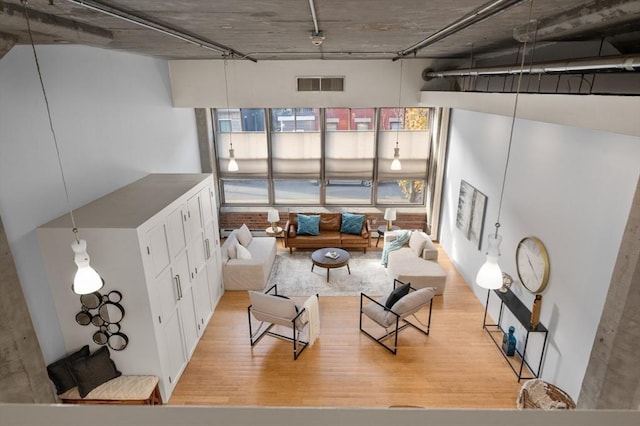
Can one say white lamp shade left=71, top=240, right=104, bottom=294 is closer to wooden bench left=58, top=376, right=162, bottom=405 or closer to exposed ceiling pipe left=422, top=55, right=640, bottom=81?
wooden bench left=58, top=376, right=162, bottom=405

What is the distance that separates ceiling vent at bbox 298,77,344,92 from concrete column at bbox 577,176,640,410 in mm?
5625

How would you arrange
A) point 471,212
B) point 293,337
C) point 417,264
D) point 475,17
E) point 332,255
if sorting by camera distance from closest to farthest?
1. point 475,17
2. point 293,337
3. point 471,212
4. point 417,264
5. point 332,255

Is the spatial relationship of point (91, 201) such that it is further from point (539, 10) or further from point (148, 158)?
point (539, 10)

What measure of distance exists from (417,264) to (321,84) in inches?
160

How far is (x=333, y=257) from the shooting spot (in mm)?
7133

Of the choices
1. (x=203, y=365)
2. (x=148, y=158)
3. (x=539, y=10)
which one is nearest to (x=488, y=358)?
(x=203, y=365)

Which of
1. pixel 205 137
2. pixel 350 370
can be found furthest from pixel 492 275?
pixel 205 137

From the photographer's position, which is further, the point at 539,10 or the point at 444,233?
the point at 444,233

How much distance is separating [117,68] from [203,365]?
428 centimetres

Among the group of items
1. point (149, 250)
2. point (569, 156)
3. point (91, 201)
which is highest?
point (569, 156)

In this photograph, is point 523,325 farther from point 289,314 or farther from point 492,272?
point 289,314

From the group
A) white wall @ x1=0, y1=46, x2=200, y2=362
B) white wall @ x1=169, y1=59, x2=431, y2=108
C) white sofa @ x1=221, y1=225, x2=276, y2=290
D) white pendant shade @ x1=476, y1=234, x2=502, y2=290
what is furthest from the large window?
white pendant shade @ x1=476, y1=234, x2=502, y2=290

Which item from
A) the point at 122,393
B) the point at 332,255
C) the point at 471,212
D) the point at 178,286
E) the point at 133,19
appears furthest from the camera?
the point at 332,255

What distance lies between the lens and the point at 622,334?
309 centimetres
